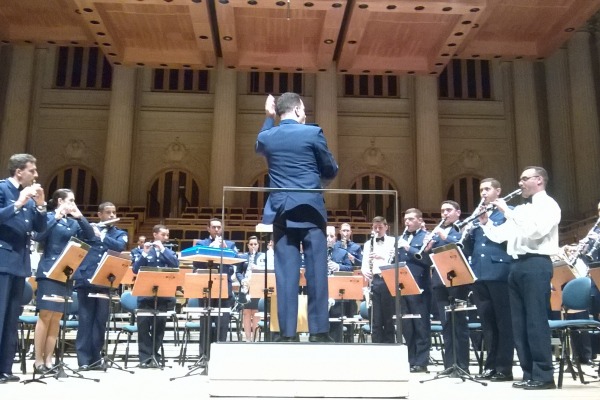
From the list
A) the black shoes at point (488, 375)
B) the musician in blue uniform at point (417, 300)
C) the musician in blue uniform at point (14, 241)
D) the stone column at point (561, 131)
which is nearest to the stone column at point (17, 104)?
the musician in blue uniform at point (14, 241)

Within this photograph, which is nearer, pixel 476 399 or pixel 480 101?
pixel 476 399

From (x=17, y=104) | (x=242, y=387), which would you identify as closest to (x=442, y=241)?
(x=242, y=387)

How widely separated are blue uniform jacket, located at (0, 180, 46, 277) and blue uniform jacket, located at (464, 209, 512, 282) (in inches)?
168

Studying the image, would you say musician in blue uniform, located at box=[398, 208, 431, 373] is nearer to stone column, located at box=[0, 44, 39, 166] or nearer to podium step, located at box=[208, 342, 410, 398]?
podium step, located at box=[208, 342, 410, 398]

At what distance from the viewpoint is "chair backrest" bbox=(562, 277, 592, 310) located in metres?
6.18

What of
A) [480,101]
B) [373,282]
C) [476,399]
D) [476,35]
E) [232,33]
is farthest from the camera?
[480,101]

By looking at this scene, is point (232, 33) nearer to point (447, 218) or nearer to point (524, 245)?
point (447, 218)

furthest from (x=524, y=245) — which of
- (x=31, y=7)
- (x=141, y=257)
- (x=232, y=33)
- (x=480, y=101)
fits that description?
(x=480, y=101)

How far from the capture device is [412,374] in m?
7.02

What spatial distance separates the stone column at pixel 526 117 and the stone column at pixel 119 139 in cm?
1333

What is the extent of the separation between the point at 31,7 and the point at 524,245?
1559cm

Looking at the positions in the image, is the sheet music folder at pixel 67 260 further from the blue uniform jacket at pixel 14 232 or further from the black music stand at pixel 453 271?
the black music stand at pixel 453 271

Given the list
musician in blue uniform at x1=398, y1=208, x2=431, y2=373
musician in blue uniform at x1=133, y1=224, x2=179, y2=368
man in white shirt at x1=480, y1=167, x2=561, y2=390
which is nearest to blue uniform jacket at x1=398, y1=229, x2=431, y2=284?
musician in blue uniform at x1=398, y1=208, x2=431, y2=373

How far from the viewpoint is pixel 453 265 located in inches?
233
